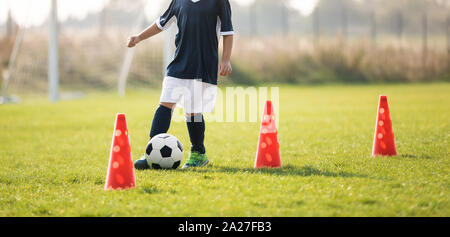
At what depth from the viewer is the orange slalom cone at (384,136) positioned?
5180 millimetres

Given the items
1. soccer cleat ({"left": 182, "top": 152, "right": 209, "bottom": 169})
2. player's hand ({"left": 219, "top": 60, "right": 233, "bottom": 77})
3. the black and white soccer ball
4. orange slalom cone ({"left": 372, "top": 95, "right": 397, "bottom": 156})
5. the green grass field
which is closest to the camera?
the green grass field

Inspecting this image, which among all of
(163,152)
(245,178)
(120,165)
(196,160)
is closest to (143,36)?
(163,152)

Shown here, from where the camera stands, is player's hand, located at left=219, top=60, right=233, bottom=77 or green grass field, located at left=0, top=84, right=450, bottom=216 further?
player's hand, located at left=219, top=60, right=233, bottom=77

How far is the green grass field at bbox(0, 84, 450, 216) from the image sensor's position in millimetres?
3318

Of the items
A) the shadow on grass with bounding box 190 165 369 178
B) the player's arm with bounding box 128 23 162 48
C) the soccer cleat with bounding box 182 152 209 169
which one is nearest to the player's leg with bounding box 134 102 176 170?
the soccer cleat with bounding box 182 152 209 169

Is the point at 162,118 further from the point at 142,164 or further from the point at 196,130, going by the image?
the point at 142,164

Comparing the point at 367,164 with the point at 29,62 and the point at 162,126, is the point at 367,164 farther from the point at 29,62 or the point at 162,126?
the point at 29,62

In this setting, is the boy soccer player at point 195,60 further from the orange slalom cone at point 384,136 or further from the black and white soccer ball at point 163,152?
the orange slalom cone at point 384,136

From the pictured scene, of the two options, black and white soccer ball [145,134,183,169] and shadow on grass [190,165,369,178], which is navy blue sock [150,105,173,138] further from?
shadow on grass [190,165,369,178]

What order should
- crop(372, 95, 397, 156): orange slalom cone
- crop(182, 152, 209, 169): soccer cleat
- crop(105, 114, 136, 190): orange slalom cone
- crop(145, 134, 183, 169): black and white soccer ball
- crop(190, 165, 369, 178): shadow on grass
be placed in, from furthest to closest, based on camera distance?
crop(372, 95, 397, 156): orange slalom cone → crop(182, 152, 209, 169): soccer cleat → crop(145, 134, 183, 169): black and white soccer ball → crop(190, 165, 369, 178): shadow on grass → crop(105, 114, 136, 190): orange slalom cone

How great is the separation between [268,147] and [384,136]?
1.38 metres
